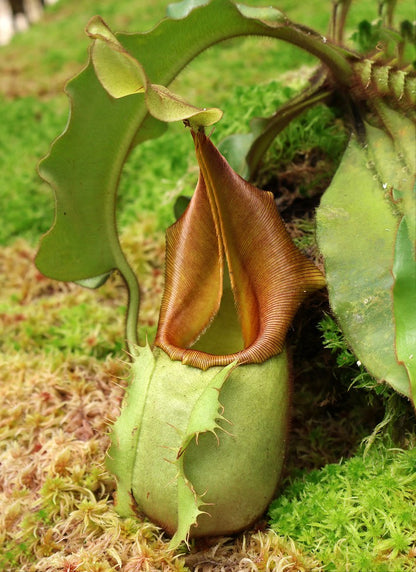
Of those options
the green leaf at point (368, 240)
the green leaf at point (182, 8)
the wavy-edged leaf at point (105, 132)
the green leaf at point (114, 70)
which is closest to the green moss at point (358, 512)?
the green leaf at point (368, 240)

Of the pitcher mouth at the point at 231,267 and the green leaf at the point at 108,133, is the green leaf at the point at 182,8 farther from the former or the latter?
the pitcher mouth at the point at 231,267

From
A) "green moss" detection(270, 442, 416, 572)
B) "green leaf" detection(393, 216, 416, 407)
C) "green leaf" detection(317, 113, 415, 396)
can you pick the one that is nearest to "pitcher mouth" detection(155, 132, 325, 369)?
"green leaf" detection(317, 113, 415, 396)

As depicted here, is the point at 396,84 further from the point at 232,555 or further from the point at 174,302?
the point at 232,555

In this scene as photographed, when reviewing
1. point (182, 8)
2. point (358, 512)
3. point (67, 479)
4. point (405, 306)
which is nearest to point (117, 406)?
point (67, 479)

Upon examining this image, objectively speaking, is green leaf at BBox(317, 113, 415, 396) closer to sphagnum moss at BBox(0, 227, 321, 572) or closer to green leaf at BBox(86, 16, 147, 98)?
sphagnum moss at BBox(0, 227, 321, 572)

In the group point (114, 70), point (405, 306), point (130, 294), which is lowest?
point (130, 294)

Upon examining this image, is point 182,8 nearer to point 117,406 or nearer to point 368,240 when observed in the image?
point 368,240
